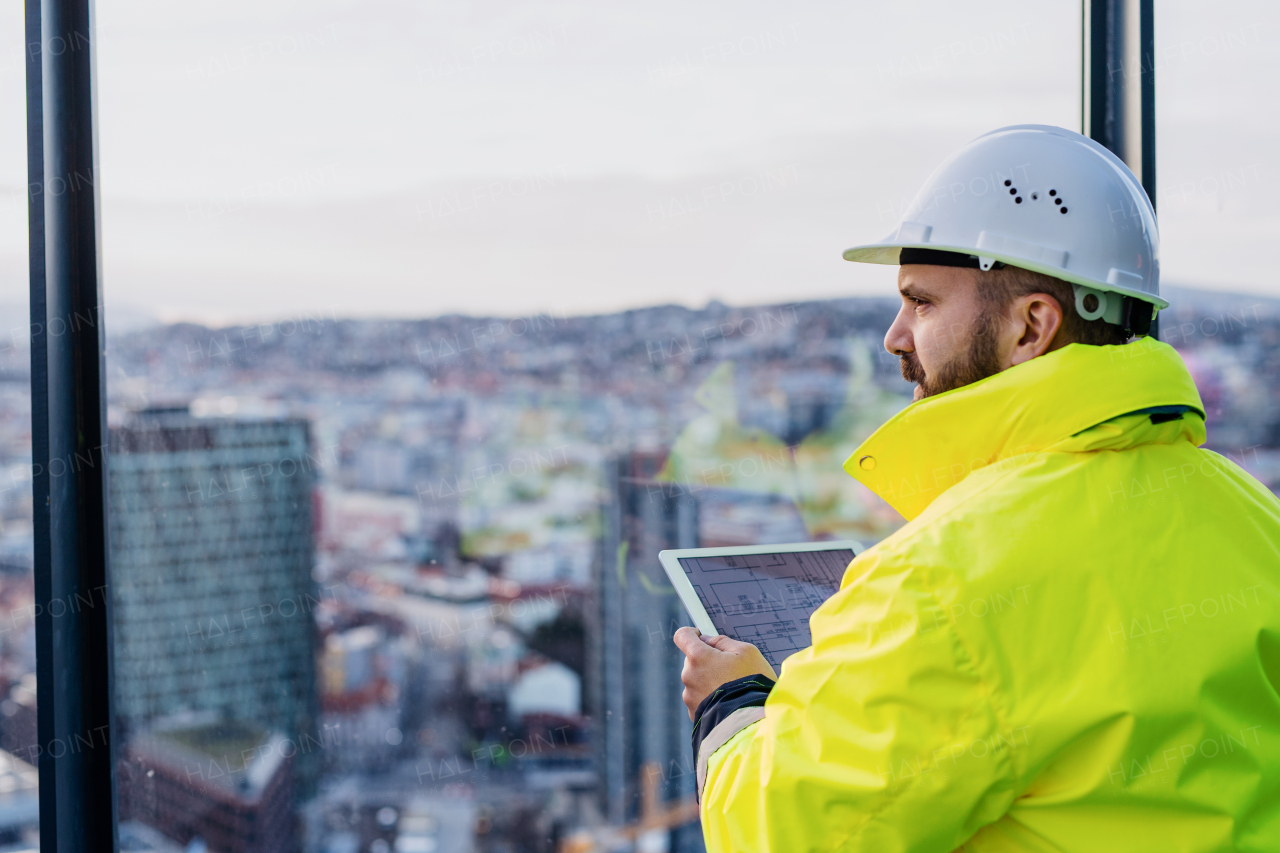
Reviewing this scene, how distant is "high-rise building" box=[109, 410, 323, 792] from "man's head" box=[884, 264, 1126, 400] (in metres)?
1.36

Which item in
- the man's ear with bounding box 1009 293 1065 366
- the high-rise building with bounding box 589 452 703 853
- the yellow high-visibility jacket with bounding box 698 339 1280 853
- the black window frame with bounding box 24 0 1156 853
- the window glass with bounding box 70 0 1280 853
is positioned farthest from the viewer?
the high-rise building with bounding box 589 452 703 853

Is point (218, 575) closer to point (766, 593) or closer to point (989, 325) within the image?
point (766, 593)

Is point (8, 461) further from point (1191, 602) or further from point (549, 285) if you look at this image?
point (1191, 602)

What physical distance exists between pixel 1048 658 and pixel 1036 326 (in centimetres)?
38

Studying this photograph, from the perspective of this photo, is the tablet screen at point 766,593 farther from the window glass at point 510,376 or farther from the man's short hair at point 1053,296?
the window glass at point 510,376

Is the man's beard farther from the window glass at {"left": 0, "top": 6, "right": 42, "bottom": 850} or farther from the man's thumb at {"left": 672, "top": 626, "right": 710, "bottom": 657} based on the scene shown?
the window glass at {"left": 0, "top": 6, "right": 42, "bottom": 850}

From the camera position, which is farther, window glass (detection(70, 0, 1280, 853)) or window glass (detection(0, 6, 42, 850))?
window glass (detection(70, 0, 1280, 853))

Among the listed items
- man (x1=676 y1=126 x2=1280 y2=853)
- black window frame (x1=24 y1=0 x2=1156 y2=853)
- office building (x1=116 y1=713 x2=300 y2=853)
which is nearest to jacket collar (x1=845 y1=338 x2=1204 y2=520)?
man (x1=676 y1=126 x2=1280 y2=853)

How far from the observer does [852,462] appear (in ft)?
3.02

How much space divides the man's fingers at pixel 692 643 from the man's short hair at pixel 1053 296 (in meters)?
0.50

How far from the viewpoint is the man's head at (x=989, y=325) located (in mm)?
869

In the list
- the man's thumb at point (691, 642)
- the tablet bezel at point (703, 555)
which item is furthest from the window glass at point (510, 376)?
the man's thumb at point (691, 642)

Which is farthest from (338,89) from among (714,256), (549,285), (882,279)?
(882,279)

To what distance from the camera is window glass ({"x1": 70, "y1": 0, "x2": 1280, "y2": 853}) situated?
1.71 m
